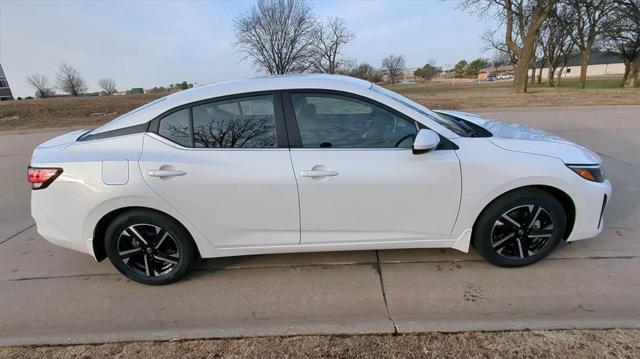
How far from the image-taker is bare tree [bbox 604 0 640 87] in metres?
26.0

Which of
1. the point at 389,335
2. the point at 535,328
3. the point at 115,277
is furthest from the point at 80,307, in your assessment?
the point at 535,328

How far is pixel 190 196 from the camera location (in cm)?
259

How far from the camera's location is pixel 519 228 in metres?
2.75

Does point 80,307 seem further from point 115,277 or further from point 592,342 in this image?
point 592,342

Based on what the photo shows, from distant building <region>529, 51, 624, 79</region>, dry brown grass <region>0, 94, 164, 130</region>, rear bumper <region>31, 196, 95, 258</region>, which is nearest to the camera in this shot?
rear bumper <region>31, 196, 95, 258</region>

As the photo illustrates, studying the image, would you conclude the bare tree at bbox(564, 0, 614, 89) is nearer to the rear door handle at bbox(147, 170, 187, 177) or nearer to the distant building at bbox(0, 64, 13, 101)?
the rear door handle at bbox(147, 170, 187, 177)

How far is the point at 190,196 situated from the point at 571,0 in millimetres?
28529

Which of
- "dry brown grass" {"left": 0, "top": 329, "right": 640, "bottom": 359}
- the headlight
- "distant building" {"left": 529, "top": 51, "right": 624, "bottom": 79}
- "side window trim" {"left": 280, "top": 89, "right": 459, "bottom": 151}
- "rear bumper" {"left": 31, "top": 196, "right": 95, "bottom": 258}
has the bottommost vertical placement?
"dry brown grass" {"left": 0, "top": 329, "right": 640, "bottom": 359}

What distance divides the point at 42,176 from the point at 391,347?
280 centimetres

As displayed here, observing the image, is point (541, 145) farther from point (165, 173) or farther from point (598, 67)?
point (598, 67)

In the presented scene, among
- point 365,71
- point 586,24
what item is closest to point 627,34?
point 586,24

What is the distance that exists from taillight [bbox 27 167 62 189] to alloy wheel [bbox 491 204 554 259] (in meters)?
3.39

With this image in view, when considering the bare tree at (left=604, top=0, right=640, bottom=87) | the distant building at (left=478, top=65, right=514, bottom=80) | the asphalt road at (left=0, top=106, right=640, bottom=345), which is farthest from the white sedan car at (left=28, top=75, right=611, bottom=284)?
the distant building at (left=478, top=65, right=514, bottom=80)

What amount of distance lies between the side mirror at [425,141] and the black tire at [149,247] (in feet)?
6.24
